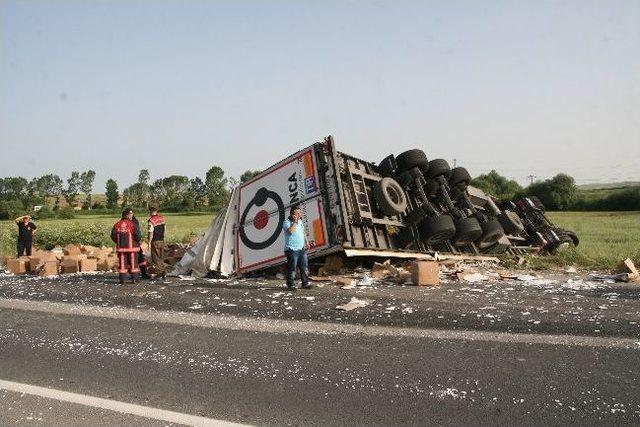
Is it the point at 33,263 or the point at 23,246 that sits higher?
the point at 23,246

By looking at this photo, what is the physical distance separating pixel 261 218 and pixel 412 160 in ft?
11.3

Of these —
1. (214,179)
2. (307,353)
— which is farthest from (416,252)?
(214,179)

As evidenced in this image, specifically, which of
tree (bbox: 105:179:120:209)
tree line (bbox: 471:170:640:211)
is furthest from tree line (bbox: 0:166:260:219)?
tree line (bbox: 471:170:640:211)

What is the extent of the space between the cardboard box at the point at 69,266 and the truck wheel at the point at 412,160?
297 inches

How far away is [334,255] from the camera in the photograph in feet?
34.4

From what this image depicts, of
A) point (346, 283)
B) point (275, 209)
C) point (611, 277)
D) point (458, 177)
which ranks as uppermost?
point (458, 177)

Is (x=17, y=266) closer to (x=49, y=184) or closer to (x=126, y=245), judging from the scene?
(x=126, y=245)

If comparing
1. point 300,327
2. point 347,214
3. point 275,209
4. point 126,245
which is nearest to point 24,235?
point 126,245

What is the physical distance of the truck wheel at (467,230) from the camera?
439 inches

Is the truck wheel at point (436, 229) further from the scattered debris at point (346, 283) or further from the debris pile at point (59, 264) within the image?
the debris pile at point (59, 264)

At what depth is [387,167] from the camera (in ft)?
37.8

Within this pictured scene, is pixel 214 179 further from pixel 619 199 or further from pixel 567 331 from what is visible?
pixel 567 331

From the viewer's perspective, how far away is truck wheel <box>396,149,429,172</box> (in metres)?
11.4

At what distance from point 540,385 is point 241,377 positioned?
2.27 metres
